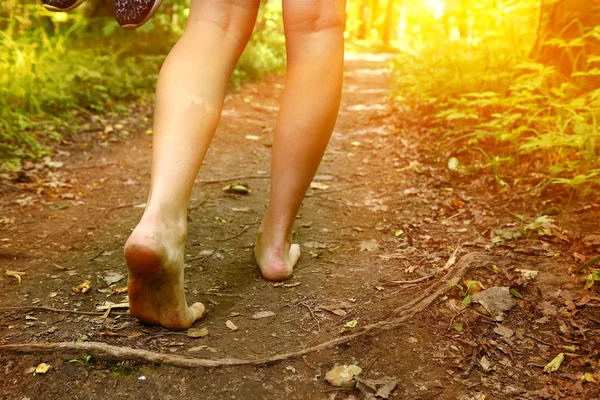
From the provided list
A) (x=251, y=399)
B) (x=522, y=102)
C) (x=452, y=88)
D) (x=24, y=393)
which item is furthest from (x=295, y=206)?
(x=452, y=88)

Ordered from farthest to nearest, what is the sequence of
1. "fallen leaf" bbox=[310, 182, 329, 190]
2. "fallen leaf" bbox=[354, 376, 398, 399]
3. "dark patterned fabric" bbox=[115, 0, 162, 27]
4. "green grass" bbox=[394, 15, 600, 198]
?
"fallen leaf" bbox=[310, 182, 329, 190]
"green grass" bbox=[394, 15, 600, 198]
"dark patterned fabric" bbox=[115, 0, 162, 27]
"fallen leaf" bbox=[354, 376, 398, 399]

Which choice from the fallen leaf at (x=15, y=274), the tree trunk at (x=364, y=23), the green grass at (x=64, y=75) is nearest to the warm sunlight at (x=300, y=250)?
the fallen leaf at (x=15, y=274)

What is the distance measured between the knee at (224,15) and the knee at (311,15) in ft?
0.35

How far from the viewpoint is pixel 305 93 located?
1.51 m

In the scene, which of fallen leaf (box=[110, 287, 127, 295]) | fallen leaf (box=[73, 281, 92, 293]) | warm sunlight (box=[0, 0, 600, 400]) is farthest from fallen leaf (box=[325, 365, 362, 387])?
fallen leaf (box=[73, 281, 92, 293])

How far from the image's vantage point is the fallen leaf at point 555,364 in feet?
3.89

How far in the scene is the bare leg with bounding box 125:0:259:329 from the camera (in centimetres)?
121

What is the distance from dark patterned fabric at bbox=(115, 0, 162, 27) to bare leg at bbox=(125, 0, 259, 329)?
0.41ft

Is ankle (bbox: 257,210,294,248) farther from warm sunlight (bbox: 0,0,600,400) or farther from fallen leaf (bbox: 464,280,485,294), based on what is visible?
fallen leaf (bbox: 464,280,485,294)

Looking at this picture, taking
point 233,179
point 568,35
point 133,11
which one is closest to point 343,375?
point 133,11

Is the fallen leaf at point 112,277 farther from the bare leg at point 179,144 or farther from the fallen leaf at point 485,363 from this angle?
the fallen leaf at point 485,363

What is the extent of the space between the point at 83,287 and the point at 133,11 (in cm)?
90

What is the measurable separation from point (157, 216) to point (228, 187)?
1.50 m

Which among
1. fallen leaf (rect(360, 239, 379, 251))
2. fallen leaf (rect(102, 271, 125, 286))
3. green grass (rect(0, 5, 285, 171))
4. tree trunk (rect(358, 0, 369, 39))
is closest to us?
fallen leaf (rect(102, 271, 125, 286))
